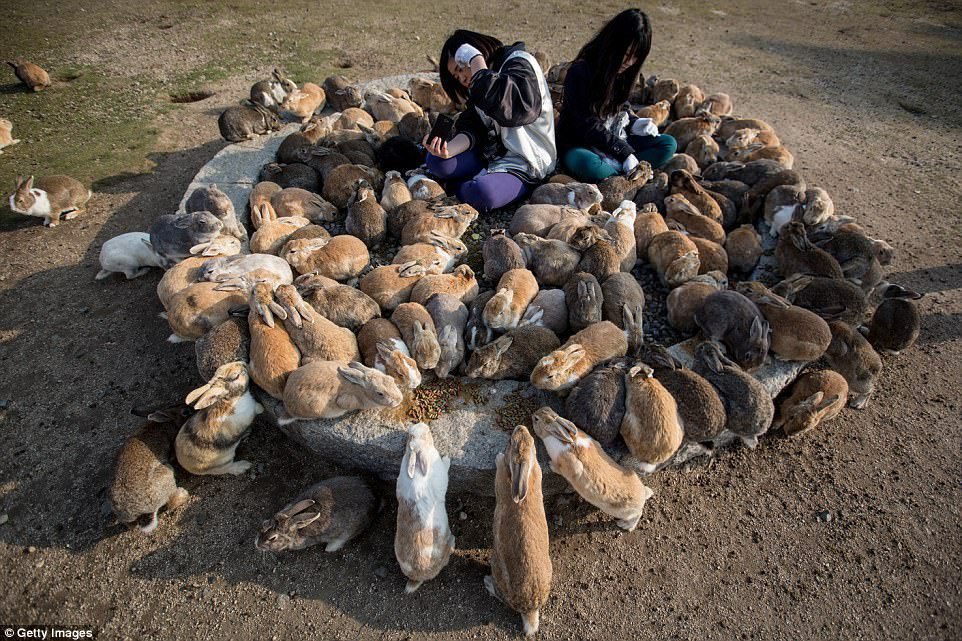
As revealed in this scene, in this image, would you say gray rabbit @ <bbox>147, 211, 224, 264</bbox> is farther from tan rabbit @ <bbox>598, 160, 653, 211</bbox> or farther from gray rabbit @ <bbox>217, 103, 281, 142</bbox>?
tan rabbit @ <bbox>598, 160, 653, 211</bbox>

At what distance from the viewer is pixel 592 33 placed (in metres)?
12.4

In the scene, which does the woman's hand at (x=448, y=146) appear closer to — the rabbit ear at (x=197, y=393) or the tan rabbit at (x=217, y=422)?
the tan rabbit at (x=217, y=422)

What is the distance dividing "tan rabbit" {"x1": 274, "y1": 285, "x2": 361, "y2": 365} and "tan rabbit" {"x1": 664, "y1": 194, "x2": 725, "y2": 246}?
364 cm

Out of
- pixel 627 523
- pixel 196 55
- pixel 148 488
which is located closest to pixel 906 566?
pixel 627 523

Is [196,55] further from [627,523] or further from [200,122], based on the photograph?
[627,523]

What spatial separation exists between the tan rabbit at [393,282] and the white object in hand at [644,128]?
3.80m

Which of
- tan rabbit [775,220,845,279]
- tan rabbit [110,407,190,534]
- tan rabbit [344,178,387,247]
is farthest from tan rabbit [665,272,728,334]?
tan rabbit [110,407,190,534]

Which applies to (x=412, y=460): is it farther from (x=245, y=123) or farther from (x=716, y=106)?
(x=716, y=106)

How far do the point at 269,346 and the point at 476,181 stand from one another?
291 cm

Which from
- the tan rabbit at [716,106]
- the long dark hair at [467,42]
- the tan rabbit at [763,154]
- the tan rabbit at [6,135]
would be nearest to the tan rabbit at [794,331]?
the tan rabbit at [763,154]

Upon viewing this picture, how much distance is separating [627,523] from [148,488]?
3545mm

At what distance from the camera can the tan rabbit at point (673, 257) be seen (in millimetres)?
4594

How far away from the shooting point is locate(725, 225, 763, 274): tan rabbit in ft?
16.6

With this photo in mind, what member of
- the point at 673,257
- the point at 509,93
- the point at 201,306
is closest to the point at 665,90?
the point at 509,93
